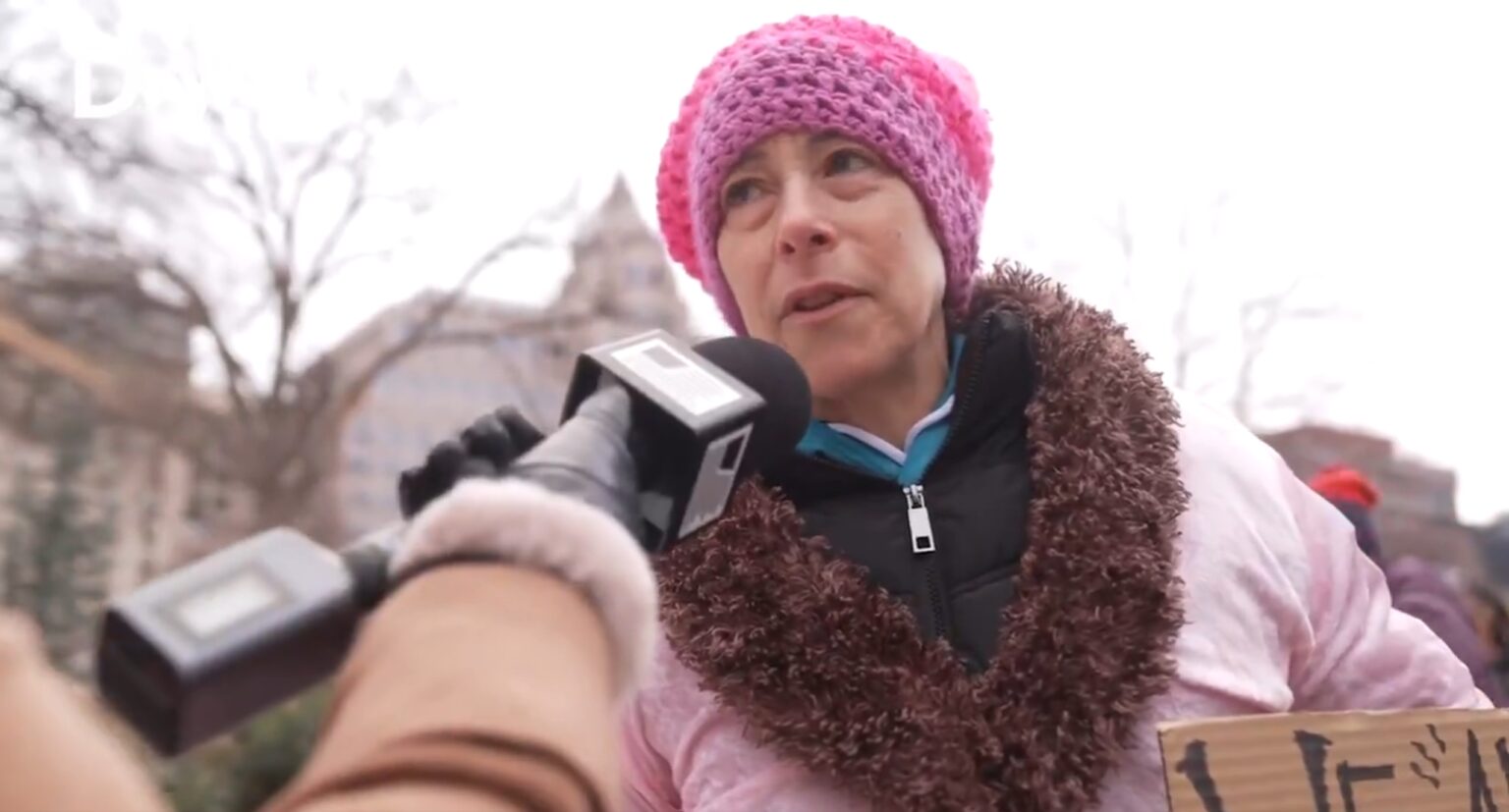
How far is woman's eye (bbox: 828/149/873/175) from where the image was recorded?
1.79 metres

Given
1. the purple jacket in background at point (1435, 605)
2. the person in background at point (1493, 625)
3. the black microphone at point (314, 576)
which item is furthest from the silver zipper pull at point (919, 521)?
the person in background at point (1493, 625)

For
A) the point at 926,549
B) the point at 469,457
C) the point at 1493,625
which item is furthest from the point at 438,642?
the point at 1493,625

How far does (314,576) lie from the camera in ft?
2.39

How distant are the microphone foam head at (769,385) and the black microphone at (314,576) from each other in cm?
11

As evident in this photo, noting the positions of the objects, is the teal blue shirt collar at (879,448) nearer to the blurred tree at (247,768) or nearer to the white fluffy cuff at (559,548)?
the white fluffy cuff at (559,548)

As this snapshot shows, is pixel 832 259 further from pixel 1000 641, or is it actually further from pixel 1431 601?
pixel 1431 601

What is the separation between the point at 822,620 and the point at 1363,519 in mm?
3215

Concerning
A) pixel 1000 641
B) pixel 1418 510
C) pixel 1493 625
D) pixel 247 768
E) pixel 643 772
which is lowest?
pixel 1418 510

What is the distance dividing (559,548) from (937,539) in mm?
935

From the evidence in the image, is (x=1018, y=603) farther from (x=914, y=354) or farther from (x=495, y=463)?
(x=495, y=463)

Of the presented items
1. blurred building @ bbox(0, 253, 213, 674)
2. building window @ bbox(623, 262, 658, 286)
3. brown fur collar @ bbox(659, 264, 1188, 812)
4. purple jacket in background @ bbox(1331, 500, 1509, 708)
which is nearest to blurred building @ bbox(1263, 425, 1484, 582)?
building window @ bbox(623, 262, 658, 286)

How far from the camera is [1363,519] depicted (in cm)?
418

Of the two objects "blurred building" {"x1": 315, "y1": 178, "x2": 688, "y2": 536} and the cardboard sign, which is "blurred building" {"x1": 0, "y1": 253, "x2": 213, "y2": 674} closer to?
"blurred building" {"x1": 315, "y1": 178, "x2": 688, "y2": 536}

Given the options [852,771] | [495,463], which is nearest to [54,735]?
[495,463]
